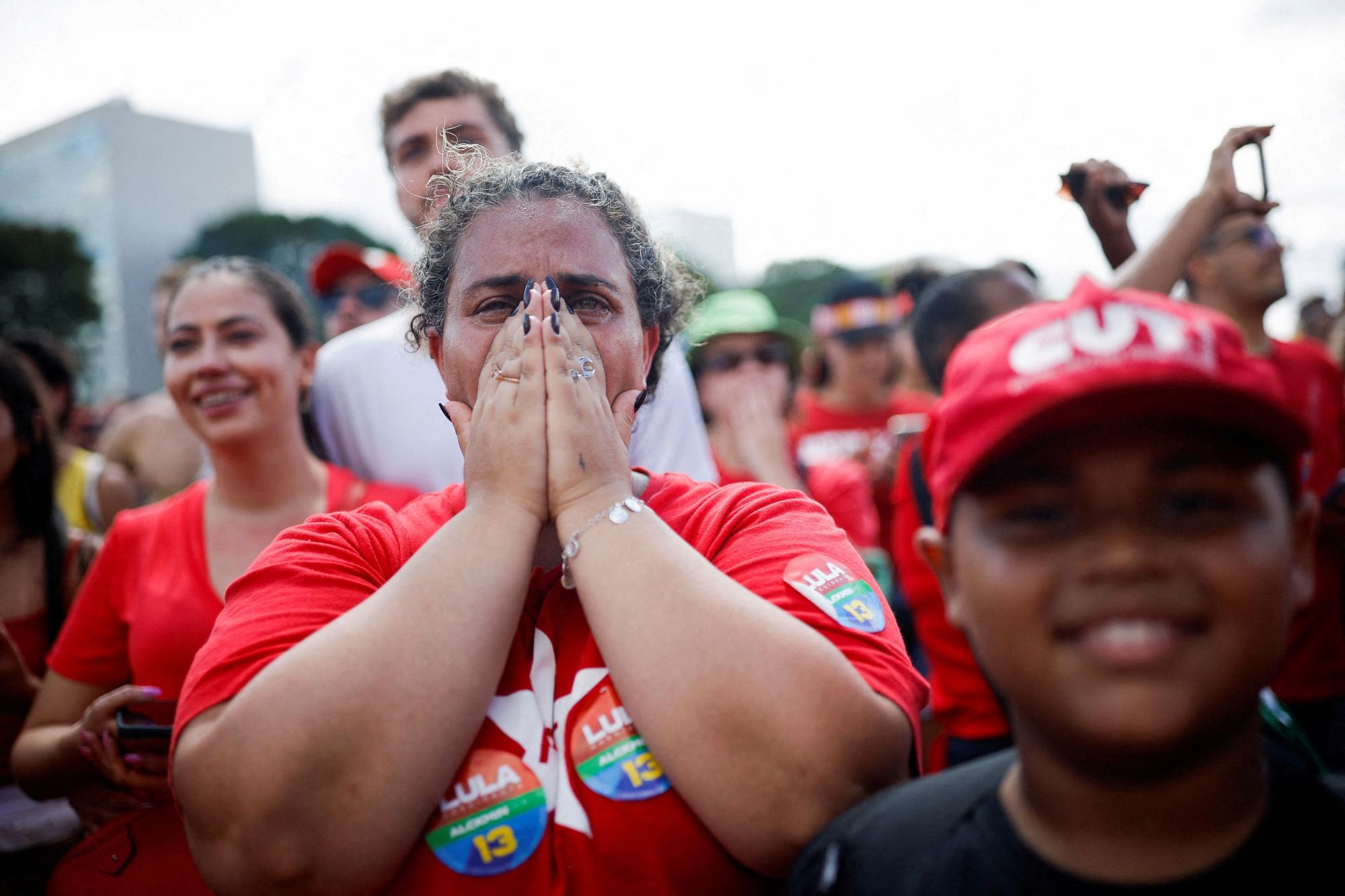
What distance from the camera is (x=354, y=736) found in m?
1.38

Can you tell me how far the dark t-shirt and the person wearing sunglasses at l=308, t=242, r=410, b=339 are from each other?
4.09 meters

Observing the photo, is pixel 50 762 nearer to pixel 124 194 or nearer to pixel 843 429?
pixel 843 429

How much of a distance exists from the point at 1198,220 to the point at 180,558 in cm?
288

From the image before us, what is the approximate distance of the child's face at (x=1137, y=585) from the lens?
3.63ft

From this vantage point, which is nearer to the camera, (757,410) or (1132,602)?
(1132,602)

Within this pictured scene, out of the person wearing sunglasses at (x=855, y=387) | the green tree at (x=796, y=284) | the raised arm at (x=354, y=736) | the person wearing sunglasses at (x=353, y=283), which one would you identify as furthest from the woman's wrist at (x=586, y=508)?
the green tree at (x=796, y=284)

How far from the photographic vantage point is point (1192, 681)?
3.62 ft

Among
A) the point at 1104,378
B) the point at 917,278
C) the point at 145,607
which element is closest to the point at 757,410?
the point at 917,278

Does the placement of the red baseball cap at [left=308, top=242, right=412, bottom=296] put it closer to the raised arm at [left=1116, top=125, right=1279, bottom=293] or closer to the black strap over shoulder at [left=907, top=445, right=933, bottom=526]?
the black strap over shoulder at [left=907, top=445, right=933, bottom=526]

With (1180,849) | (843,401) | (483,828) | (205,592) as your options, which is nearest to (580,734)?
(483,828)

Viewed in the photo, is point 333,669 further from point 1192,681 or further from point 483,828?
point 1192,681

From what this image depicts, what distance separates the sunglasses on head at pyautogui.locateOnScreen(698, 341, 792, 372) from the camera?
492 centimetres

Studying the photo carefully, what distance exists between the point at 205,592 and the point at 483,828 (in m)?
1.47

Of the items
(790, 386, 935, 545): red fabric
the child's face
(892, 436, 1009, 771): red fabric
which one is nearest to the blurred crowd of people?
the child's face
